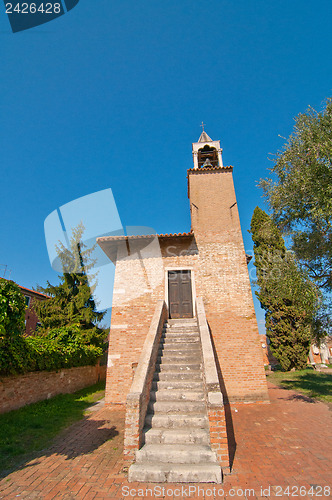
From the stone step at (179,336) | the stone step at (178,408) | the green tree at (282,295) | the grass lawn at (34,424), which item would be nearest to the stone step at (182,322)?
the stone step at (179,336)

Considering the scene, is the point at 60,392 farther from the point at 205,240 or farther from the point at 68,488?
the point at 205,240

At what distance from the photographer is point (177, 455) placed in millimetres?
4047

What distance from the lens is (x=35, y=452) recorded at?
507 cm

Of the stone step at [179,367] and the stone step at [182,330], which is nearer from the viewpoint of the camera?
the stone step at [179,367]

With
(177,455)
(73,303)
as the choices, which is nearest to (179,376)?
(177,455)

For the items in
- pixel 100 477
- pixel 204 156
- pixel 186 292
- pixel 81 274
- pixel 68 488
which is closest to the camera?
pixel 68 488

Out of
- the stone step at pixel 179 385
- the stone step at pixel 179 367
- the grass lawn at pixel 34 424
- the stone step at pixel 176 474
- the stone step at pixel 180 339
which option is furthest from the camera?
the stone step at pixel 180 339

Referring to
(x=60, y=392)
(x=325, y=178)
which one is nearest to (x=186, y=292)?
(x=325, y=178)

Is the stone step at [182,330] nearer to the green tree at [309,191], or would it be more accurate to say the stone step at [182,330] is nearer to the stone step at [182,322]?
the stone step at [182,322]

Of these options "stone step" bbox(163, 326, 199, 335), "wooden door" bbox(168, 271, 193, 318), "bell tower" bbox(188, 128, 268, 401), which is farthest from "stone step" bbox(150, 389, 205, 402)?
"wooden door" bbox(168, 271, 193, 318)

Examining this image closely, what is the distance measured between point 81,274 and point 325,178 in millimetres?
13864

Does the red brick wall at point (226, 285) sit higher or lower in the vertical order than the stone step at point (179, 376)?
higher

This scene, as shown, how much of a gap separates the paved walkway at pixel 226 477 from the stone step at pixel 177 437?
63 cm

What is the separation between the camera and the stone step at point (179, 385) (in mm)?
5659
